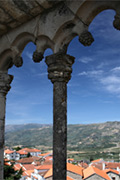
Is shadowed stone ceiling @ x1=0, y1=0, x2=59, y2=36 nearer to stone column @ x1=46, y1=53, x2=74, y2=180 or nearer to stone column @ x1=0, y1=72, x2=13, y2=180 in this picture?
stone column @ x1=46, y1=53, x2=74, y2=180

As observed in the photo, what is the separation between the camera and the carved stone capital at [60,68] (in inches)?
143

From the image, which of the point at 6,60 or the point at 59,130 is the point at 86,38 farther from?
the point at 6,60

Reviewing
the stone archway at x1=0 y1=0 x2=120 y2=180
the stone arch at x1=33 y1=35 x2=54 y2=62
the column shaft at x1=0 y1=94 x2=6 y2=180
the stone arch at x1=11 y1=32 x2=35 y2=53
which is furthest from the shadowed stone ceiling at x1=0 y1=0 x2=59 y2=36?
the column shaft at x1=0 y1=94 x2=6 y2=180

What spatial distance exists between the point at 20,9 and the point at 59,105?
1.96m

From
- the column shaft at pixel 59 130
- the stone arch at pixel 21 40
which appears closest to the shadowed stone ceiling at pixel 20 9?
the stone arch at pixel 21 40

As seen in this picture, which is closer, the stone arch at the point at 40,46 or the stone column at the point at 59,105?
the stone column at the point at 59,105

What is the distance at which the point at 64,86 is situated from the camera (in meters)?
3.65

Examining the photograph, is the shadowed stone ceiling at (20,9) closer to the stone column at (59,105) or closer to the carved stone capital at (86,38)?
the carved stone capital at (86,38)

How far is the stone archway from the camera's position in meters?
3.38

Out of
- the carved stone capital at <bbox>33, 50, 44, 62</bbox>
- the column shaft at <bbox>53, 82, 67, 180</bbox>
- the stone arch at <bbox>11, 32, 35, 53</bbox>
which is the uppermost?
the stone arch at <bbox>11, 32, 35, 53</bbox>

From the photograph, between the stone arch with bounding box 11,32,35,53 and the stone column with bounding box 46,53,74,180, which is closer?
the stone column with bounding box 46,53,74,180

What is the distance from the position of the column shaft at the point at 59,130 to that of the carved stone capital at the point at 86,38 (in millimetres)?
798

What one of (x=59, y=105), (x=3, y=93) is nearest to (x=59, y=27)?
(x=59, y=105)

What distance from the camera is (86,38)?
134 inches
